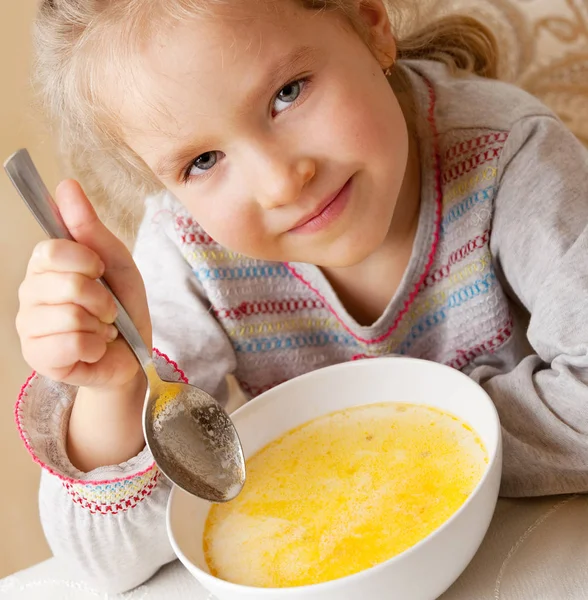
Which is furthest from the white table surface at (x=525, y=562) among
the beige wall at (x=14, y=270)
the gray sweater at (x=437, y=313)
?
the beige wall at (x=14, y=270)

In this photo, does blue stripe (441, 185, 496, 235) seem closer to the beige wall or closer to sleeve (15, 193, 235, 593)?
sleeve (15, 193, 235, 593)

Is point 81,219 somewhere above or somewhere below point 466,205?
above

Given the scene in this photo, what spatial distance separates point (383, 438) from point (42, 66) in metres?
0.46

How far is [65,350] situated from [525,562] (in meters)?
0.37

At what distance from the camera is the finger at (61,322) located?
598mm

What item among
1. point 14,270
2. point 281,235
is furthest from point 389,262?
point 14,270

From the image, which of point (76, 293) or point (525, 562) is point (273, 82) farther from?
point (525, 562)

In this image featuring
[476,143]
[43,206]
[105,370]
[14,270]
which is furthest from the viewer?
[14,270]

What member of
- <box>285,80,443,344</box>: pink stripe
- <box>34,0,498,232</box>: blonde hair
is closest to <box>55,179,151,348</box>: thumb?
<box>34,0,498,232</box>: blonde hair

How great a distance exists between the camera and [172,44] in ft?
1.92

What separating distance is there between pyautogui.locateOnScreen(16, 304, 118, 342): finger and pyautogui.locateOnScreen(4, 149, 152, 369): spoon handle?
1 cm

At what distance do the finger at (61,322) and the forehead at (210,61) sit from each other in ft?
0.52

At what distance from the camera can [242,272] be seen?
0.85 meters

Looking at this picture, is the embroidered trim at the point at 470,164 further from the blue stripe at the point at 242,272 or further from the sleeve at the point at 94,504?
the sleeve at the point at 94,504
